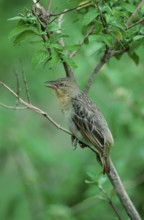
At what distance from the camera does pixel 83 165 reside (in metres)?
8.84

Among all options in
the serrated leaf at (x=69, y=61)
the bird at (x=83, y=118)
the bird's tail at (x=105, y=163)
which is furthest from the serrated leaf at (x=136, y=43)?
the bird's tail at (x=105, y=163)

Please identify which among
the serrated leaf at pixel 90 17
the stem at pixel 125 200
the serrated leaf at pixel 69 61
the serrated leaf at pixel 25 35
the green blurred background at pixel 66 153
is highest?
the green blurred background at pixel 66 153

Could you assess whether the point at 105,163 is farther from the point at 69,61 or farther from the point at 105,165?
the point at 69,61

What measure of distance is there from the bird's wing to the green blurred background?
1570 mm

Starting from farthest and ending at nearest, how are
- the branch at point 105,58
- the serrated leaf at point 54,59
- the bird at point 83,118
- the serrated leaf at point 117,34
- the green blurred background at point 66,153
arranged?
the green blurred background at point 66,153
the bird at point 83,118
the branch at point 105,58
the serrated leaf at point 117,34
the serrated leaf at point 54,59

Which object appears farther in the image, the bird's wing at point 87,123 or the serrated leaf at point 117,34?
the bird's wing at point 87,123

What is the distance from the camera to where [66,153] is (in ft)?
30.3

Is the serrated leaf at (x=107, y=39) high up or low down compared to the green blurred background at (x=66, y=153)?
down

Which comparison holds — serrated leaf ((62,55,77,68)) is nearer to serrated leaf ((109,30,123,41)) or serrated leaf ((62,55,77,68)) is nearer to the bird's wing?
serrated leaf ((109,30,123,41))

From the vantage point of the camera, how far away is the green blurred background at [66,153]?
25.5 feet

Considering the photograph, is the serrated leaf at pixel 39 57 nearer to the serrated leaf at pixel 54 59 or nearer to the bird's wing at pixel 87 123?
the serrated leaf at pixel 54 59

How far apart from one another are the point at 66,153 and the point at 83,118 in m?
3.41

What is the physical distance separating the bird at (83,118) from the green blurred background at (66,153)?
4.57ft

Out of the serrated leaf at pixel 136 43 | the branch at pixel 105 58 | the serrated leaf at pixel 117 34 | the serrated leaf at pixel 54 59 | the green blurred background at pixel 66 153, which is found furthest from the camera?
the green blurred background at pixel 66 153
